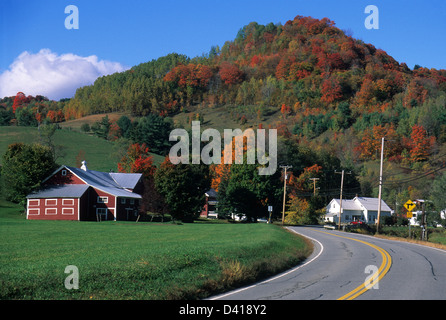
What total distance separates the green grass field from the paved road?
91.1 metres

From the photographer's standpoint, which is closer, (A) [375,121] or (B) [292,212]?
(B) [292,212]

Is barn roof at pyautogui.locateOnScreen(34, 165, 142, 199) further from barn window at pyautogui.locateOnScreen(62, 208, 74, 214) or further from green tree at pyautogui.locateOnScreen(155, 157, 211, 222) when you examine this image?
green tree at pyautogui.locateOnScreen(155, 157, 211, 222)

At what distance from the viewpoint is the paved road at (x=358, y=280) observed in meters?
14.6

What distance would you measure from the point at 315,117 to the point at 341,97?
28060 mm

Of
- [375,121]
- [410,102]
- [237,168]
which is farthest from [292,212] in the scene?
[410,102]

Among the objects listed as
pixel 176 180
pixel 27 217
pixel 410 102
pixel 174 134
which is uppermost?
pixel 410 102

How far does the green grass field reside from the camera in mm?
112275

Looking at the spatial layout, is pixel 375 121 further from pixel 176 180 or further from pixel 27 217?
pixel 27 217

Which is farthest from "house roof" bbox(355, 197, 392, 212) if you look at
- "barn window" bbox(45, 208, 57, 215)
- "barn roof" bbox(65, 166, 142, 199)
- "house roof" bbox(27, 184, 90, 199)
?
"barn window" bbox(45, 208, 57, 215)

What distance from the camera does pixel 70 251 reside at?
23766mm

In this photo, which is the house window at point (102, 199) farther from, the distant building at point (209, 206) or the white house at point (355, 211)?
the white house at point (355, 211)

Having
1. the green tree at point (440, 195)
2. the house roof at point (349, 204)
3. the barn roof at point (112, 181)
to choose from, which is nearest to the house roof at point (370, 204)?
the house roof at point (349, 204)

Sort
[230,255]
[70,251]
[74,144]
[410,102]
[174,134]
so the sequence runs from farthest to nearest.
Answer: [410,102] < [174,134] < [74,144] < [70,251] < [230,255]

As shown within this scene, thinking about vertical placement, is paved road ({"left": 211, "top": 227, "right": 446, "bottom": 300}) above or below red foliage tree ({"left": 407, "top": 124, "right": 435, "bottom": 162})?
below
